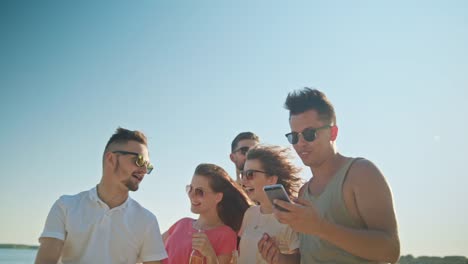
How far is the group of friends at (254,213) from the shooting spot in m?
3.94

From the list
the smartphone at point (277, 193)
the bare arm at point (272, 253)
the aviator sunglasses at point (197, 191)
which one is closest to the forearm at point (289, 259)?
the bare arm at point (272, 253)

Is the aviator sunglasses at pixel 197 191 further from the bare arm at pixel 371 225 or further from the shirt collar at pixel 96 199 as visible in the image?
the bare arm at pixel 371 225

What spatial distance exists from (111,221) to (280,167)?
260 cm

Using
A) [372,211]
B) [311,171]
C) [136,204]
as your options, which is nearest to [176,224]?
[136,204]

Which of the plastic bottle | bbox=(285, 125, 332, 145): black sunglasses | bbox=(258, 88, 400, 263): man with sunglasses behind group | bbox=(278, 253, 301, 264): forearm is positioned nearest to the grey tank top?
bbox=(258, 88, 400, 263): man with sunglasses behind group

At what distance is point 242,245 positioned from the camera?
607 cm

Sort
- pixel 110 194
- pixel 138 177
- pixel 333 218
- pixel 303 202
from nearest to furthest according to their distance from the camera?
1. pixel 303 202
2. pixel 333 218
3. pixel 110 194
4. pixel 138 177

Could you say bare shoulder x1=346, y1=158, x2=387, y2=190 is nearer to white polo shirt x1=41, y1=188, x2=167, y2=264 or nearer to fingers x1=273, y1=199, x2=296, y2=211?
fingers x1=273, y1=199, x2=296, y2=211

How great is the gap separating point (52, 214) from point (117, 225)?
2.65 ft

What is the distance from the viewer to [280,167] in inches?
262

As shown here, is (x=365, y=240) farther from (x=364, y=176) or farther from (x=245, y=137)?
(x=245, y=137)

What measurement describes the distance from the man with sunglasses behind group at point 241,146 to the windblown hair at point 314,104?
4.05m

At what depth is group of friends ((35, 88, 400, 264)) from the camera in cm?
394

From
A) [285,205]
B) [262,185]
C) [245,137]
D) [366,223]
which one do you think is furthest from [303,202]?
[245,137]
